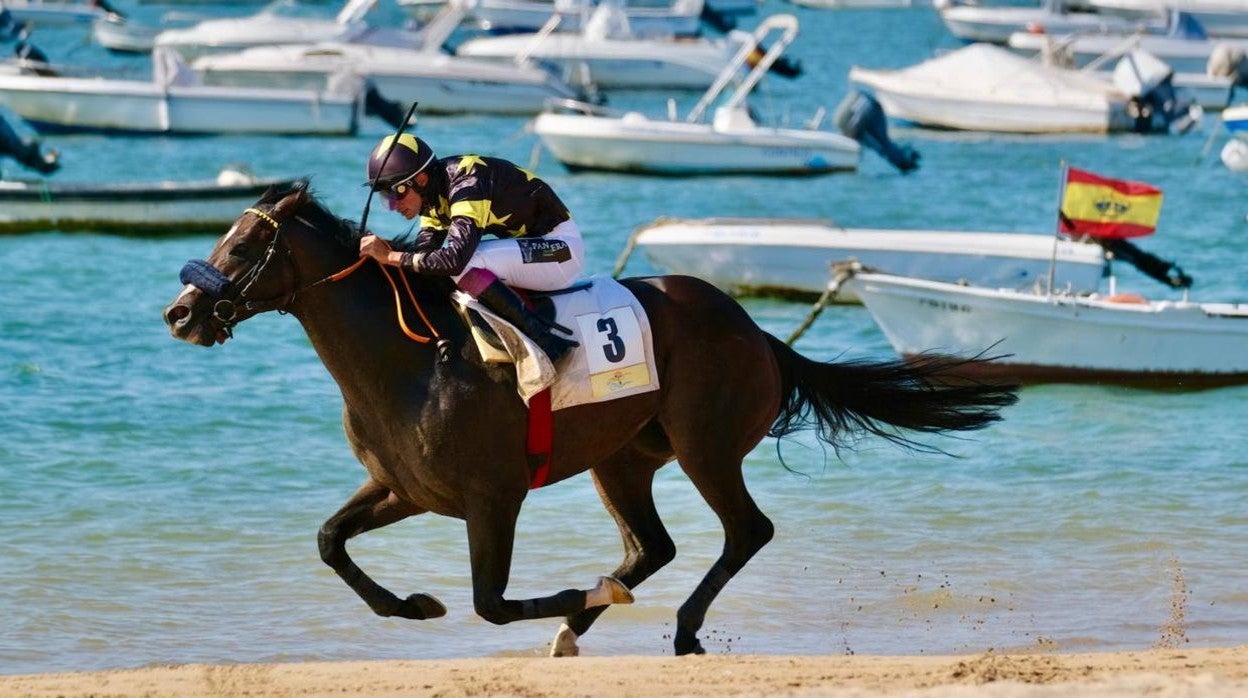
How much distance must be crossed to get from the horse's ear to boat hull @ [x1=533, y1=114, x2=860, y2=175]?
25.8 meters

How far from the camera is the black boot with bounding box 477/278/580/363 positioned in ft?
25.7

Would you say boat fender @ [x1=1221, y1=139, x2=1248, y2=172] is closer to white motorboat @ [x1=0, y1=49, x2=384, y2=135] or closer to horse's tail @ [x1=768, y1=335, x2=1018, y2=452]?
white motorboat @ [x1=0, y1=49, x2=384, y2=135]

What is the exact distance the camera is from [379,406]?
25.6 ft

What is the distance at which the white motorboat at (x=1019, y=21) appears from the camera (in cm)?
6544

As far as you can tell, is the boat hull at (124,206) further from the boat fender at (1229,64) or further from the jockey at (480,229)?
the boat fender at (1229,64)

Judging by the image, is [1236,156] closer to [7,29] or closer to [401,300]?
[401,300]

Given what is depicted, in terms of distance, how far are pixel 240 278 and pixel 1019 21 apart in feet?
207

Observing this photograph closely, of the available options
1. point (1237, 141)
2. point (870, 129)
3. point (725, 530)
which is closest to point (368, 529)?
point (725, 530)

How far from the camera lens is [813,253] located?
70.2ft

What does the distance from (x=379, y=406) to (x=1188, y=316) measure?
9.81 metres

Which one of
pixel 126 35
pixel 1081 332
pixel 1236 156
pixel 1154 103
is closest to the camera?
pixel 1081 332

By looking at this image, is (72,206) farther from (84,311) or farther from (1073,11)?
(1073,11)

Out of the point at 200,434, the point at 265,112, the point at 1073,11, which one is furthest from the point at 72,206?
the point at 1073,11

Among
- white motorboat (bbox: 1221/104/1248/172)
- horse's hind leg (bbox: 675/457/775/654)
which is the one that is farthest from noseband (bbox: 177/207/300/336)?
white motorboat (bbox: 1221/104/1248/172)
